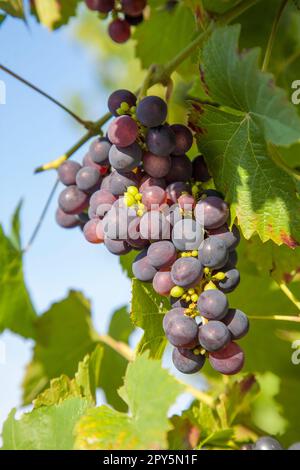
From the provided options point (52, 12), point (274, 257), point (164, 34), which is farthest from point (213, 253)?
point (52, 12)

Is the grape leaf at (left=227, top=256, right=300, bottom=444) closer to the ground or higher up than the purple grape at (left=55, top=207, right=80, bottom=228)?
closer to the ground

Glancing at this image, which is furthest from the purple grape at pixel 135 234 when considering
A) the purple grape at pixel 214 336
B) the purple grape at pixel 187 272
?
the purple grape at pixel 214 336

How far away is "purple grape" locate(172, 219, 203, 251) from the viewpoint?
1.27 metres

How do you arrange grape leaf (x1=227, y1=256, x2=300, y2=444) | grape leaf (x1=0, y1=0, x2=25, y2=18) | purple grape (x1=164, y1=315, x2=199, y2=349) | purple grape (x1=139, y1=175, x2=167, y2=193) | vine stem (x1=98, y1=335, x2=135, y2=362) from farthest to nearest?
1. vine stem (x1=98, y1=335, x2=135, y2=362)
2. grape leaf (x1=227, y1=256, x2=300, y2=444)
3. grape leaf (x1=0, y1=0, x2=25, y2=18)
4. purple grape (x1=139, y1=175, x2=167, y2=193)
5. purple grape (x1=164, y1=315, x2=199, y2=349)

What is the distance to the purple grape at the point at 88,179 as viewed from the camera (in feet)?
4.90

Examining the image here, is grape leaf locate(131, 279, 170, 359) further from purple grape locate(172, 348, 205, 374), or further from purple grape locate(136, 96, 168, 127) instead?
purple grape locate(136, 96, 168, 127)

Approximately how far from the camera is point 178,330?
1246 mm

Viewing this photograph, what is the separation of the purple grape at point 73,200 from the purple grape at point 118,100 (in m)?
0.26

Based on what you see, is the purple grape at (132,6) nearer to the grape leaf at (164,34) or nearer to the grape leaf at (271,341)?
the grape leaf at (164,34)

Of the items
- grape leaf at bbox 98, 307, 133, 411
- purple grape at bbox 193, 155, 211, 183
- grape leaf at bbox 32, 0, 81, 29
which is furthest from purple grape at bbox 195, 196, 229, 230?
grape leaf at bbox 32, 0, 81, 29

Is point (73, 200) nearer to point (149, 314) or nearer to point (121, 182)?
point (121, 182)

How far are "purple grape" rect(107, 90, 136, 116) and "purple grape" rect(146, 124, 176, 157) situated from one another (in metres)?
0.09

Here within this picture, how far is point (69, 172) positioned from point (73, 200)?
7 cm

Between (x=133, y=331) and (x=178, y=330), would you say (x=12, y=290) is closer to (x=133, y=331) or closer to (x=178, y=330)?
(x=133, y=331)
